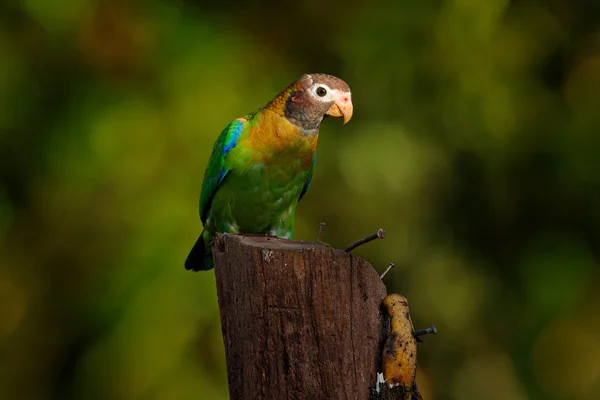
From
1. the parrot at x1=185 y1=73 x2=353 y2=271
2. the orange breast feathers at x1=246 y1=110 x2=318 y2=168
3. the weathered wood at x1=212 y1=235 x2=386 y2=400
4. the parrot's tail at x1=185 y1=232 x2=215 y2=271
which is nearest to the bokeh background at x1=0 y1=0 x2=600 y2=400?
the parrot's tail at x1=185 y1=232 x2=215 y2=271

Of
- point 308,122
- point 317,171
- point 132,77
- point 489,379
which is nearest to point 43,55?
point 132,77

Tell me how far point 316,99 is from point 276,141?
0.30m

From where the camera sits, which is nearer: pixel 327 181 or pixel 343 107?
pixel 343 107

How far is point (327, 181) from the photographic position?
6.73 metres

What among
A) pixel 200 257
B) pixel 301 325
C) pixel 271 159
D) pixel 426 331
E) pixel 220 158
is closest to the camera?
pixel 301 325

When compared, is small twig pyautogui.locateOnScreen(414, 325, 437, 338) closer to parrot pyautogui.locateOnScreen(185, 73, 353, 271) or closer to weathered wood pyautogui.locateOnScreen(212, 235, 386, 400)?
weathered wood pyautogui.locateOnScreen(212, 235, 386, 400)

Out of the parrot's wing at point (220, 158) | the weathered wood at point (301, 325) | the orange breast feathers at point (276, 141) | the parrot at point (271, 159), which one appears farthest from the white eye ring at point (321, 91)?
the weathered wood at point (301, 325)

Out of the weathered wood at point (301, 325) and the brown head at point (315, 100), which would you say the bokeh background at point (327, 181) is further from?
the weathered wood at point (301, 325)

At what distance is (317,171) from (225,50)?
1266 mm

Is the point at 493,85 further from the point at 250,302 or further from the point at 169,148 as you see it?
the point at 250,302

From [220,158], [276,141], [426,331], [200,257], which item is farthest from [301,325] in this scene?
[200,257]

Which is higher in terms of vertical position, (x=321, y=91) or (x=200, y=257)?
(x=321, y=91)

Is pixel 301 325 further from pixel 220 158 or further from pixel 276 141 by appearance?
pixel 220 158

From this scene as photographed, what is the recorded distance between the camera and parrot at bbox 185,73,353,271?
4.30 metres
